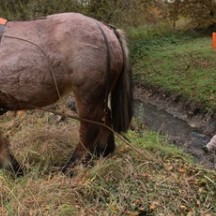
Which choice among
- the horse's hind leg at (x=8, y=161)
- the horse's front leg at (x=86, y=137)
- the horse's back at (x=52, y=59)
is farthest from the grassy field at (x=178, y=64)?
the horse's hind leg at (x=8, y=161)

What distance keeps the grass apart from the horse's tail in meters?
0.35

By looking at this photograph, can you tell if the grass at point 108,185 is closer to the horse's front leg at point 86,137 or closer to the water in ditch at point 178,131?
the horse's front leg at point 86,137

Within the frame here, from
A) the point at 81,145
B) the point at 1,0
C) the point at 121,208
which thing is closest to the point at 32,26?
the point at 81,145

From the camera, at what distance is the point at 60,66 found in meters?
3.79

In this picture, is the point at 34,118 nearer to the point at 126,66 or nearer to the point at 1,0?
the point at 126,66

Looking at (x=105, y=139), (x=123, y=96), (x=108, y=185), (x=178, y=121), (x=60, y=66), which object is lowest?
(x=178, y=121)

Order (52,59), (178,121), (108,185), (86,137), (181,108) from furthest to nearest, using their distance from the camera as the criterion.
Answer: (181,108)
(178,121)
(86,137)
(52,59)
(108,185)

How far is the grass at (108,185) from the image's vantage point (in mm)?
3271

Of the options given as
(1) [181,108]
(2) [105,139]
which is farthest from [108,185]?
(1) [181,108]

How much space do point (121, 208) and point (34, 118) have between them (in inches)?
106

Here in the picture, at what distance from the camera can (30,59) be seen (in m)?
3.77

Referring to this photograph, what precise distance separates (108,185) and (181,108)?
5.22 meters

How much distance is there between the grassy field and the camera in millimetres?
8653

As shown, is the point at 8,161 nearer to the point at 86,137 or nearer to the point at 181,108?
the point at 86,137
